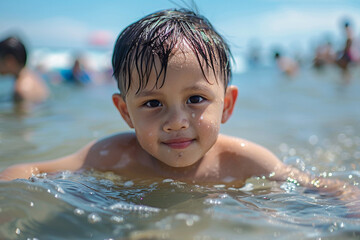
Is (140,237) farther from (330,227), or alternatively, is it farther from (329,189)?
(329,189)

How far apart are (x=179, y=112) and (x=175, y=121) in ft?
0.19

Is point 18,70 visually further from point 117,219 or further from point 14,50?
point 117,219

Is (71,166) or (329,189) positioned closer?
(329,189)

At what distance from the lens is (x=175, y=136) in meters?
2.10

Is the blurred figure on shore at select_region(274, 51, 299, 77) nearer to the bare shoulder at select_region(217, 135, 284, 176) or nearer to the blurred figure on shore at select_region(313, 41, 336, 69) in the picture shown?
the blurred figure on shore at select_region(313, 41, 336, 69)

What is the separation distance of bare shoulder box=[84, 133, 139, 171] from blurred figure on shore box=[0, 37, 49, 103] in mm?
4707

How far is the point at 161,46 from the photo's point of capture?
2143 millimetres

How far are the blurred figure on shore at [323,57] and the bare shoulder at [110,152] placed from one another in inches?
574

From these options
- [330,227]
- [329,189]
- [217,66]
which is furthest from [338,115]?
[330,227]

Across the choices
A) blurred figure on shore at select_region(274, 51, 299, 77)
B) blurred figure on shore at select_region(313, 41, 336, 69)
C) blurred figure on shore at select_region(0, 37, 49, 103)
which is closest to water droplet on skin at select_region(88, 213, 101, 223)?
blurred figure on shore at select_region(0, 37, 49, 103)

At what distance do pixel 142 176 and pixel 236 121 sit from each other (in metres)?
3.21

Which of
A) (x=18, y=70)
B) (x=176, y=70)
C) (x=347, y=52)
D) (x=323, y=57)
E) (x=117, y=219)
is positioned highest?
(x=323, y=57)

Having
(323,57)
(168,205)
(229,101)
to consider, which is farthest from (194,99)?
(323,57)

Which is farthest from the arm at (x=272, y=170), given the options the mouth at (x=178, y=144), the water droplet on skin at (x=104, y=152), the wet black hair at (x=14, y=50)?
the wet black hair at (x=14, y=50)
